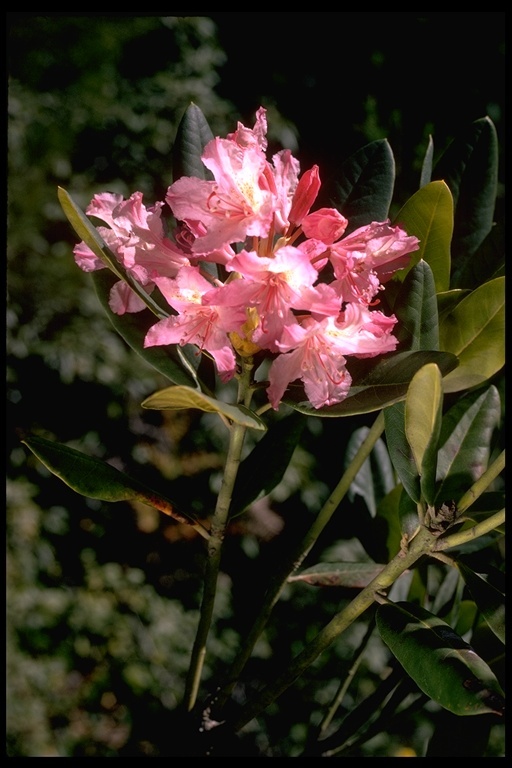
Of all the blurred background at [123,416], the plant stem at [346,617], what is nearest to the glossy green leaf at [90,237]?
the plant stem at [346,617]

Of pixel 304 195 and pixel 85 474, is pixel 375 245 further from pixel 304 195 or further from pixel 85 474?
pixel 85 474

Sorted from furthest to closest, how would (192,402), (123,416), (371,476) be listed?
(123,416), (371,476), (192,402)

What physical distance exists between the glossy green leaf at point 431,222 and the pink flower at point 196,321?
202mm

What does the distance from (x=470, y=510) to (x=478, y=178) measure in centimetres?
38

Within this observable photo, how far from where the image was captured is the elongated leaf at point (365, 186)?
2.28ft

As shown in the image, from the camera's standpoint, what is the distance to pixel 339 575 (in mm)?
830

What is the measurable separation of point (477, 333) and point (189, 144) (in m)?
0.35

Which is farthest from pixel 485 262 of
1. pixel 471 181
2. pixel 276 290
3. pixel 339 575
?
pixel 339 575

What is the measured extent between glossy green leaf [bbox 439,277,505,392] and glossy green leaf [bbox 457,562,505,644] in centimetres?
19

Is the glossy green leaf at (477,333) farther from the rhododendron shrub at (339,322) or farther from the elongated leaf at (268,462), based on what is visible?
the elongated leaf at (268,462)

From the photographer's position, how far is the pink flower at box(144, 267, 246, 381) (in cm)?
57

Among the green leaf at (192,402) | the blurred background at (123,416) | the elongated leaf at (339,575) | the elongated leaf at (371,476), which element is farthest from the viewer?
the blurred background at (123,416)

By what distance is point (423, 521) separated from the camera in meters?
0.63

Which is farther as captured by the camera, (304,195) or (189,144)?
(189,144)
